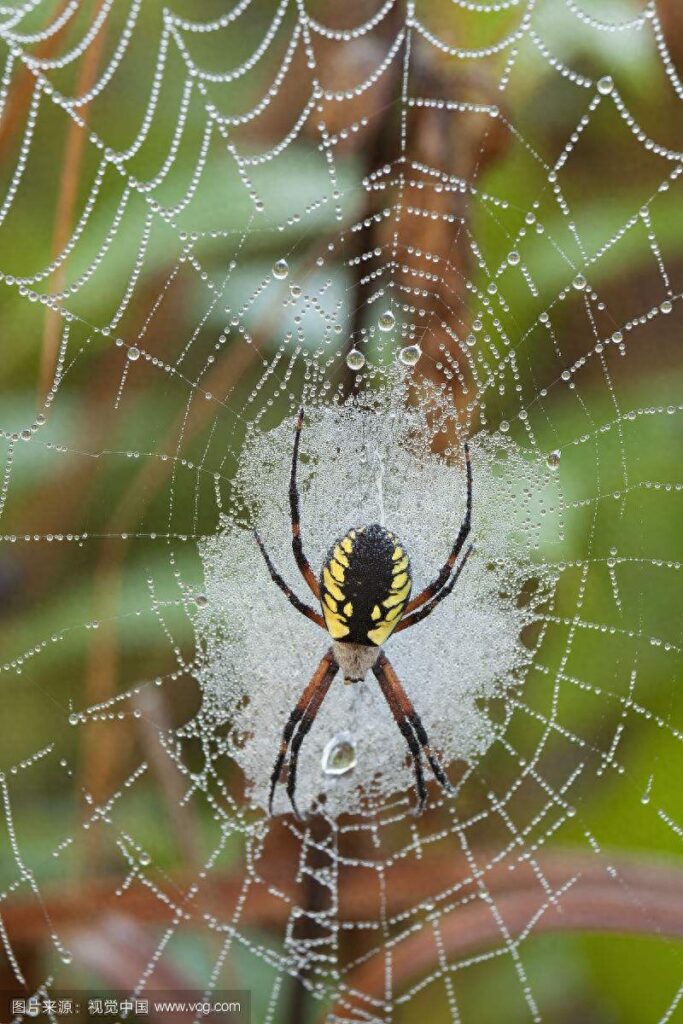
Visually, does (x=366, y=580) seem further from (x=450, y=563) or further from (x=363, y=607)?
(x=450, y=563)

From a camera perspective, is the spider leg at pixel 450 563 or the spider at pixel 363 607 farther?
the spider leg at pixel 450 563

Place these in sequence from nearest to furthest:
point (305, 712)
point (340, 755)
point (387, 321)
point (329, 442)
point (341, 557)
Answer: point (341, 557)
point (387, 321)
point (329, 442)
point (305, 712)
point (340, 755)

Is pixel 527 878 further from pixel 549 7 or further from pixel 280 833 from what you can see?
pixel 549 7

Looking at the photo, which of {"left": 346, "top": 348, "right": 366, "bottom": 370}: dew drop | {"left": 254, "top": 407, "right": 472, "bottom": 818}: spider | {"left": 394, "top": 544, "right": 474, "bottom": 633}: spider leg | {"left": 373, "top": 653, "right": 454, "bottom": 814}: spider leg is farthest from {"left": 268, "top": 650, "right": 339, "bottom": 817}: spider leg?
{"left": 346, "top": 348, "right": 366, "bottom": 370}: dew drop

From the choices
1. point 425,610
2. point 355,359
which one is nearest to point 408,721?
point 425,610

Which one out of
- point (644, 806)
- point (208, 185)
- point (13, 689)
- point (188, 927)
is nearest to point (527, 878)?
point (644, 806)

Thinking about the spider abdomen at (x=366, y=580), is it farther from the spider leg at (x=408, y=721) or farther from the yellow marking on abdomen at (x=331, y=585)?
the spider leg at (x=408, y=721)

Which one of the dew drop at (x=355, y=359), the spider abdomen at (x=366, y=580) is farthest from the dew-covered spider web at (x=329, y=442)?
the spider abdomen at (x=366, y=580)
